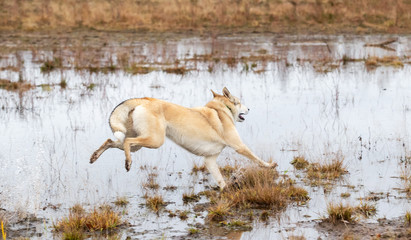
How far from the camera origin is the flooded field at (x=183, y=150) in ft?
20.1

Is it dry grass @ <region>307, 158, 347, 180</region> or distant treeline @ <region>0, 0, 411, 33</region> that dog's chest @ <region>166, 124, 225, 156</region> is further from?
→ distant treeline @ <region>0, 0, 411, 33</region>

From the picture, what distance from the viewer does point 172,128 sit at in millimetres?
6922

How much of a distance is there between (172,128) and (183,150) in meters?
2.15

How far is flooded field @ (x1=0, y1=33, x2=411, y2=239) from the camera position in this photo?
6137mm

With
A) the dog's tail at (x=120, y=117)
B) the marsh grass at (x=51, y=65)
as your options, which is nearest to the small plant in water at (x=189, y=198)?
the dog's tail at (x=120, y=117)

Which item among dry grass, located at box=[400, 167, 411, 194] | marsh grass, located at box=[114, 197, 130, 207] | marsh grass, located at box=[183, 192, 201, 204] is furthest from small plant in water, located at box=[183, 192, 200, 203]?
dry grass, located at box=[400, 167, 411, 194]

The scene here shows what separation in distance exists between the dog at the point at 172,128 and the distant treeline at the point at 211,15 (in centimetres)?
2180

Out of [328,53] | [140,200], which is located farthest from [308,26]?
[140,200]

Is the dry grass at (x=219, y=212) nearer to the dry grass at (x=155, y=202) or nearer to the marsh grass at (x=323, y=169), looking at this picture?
the dry grass at (x=155, y=202)

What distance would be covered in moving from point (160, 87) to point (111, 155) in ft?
18.7

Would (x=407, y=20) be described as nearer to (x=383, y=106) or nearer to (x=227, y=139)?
(x=383, y=106)

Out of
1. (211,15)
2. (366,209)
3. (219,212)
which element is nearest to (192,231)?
(219,212)

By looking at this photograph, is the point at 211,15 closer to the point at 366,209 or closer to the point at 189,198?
the point at 189,198

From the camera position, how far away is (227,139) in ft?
23.6
